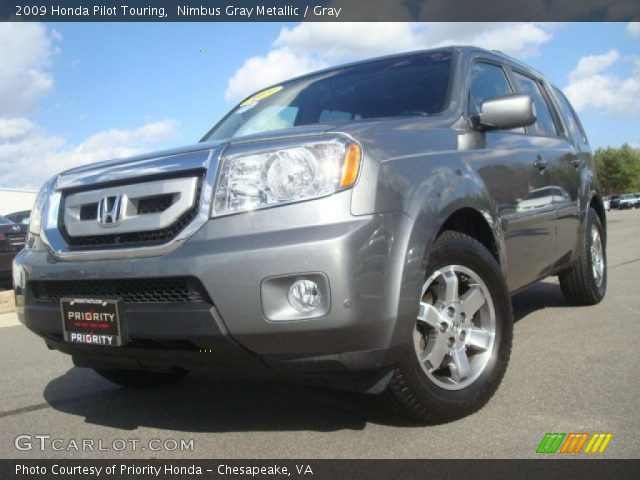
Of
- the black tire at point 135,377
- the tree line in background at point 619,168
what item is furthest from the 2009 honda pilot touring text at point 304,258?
the tree line in background at point 619,168

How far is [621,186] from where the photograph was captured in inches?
3519

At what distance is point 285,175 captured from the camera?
2.35m

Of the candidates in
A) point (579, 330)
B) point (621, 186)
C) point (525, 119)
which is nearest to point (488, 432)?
point (525, 119)

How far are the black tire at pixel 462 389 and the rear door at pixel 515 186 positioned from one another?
450 millimetres

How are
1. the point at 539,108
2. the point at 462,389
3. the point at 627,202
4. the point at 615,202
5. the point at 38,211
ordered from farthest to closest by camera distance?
1. the point at 615,202
2. the point at 627,202
3. the point at 539,108
4. the point at 38,211
5. the point at 462,389

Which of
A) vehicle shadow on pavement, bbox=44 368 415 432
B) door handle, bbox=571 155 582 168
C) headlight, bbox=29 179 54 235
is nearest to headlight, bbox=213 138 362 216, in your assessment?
vehicle shadow on pavement, bbox=44 368 415 432

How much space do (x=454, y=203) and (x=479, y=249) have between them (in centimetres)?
30

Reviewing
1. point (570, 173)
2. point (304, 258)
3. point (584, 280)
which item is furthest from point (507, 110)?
point (584, 280)

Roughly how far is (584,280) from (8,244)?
8.49m

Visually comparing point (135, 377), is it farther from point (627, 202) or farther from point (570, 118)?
point (627, 202)

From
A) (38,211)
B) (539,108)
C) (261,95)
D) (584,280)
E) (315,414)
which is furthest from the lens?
(584,280)

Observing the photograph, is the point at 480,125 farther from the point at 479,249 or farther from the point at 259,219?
the point at 259,219

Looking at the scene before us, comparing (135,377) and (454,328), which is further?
(135,377)
